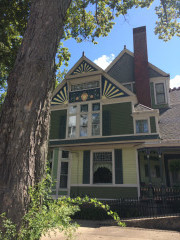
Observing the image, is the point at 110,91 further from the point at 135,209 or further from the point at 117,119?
the point at 135,209

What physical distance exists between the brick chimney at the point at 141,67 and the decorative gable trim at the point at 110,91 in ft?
11.5

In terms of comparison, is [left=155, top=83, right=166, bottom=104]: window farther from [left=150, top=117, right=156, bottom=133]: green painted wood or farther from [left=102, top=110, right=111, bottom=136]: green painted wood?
[left=102, top=110, right=111, bottom=136]: green painted wood

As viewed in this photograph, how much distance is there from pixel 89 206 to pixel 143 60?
509 inches

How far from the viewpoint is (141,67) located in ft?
53.3

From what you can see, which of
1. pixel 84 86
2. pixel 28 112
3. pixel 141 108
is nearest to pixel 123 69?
pixel 84 86

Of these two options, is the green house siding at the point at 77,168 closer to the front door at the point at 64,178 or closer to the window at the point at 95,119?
the front door at the point at 64,178

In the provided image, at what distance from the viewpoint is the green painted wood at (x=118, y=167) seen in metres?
11.6

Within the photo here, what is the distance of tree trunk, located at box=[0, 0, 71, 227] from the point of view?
8.32ft

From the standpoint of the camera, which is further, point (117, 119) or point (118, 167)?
point (117, 119)

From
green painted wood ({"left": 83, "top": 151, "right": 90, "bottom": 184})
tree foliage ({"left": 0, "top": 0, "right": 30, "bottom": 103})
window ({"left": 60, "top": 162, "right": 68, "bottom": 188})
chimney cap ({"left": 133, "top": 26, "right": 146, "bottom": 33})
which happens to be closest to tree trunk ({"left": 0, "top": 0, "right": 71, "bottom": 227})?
tree foliage ({"left": 0, "top": 0, "right": 30, "bottom": 103})

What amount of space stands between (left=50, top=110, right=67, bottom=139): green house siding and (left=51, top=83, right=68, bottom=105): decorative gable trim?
787 millimetres

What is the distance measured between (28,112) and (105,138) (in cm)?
942

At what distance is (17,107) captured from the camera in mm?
2965

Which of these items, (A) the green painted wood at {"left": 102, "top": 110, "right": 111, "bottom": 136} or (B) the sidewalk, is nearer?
(B) the sidewalk
